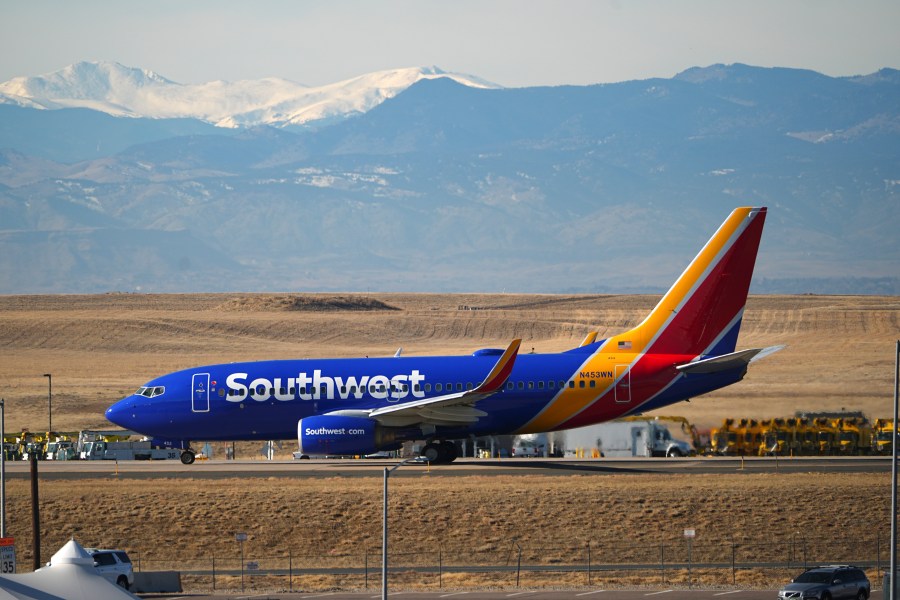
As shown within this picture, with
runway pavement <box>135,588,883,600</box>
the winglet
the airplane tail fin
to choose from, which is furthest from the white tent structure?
the airplane tail fin

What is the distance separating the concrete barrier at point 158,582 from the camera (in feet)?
140

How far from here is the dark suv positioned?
3872 centimetres

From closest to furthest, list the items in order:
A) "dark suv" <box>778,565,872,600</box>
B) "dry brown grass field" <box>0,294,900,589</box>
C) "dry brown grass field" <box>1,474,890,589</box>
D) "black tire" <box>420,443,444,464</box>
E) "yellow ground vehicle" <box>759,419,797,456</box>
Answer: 1. "dark suv" <box>778,565,872,600</box>
2. "dry brown grass field" <box>1,474,890,589</box>
3. "dry brown grass field" <box>0,294,900,589</box>
4. "black tire" <box>420,443,444,464</box>
5. "yellow ground vehicle" <box>759,419,797,456</box>

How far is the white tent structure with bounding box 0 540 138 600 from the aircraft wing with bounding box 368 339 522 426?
2960 centimetres

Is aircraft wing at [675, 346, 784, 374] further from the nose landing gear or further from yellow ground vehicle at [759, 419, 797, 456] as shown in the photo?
yellow ground vehicle at [759, 419, 797, 456]

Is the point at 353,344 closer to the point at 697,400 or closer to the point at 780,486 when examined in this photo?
the point at 697,400

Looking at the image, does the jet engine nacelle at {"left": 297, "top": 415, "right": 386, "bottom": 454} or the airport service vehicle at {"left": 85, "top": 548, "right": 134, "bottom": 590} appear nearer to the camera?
the airport service vehicle at {"left": 85, "top": 548, "right": 134, "bottom": 590}

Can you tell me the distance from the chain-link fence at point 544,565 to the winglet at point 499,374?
759 centimetres

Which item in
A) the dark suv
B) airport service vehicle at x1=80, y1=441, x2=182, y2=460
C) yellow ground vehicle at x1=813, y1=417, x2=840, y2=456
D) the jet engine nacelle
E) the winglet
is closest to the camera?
the dark suv

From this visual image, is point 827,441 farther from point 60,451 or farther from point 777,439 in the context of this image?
point 60,451

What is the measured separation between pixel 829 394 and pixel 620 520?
2915cm

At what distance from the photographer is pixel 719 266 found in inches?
2256

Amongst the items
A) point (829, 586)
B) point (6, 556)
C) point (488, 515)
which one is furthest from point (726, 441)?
point (6, 556)

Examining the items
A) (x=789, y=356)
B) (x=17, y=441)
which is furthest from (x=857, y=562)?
(x=789, y=356)
